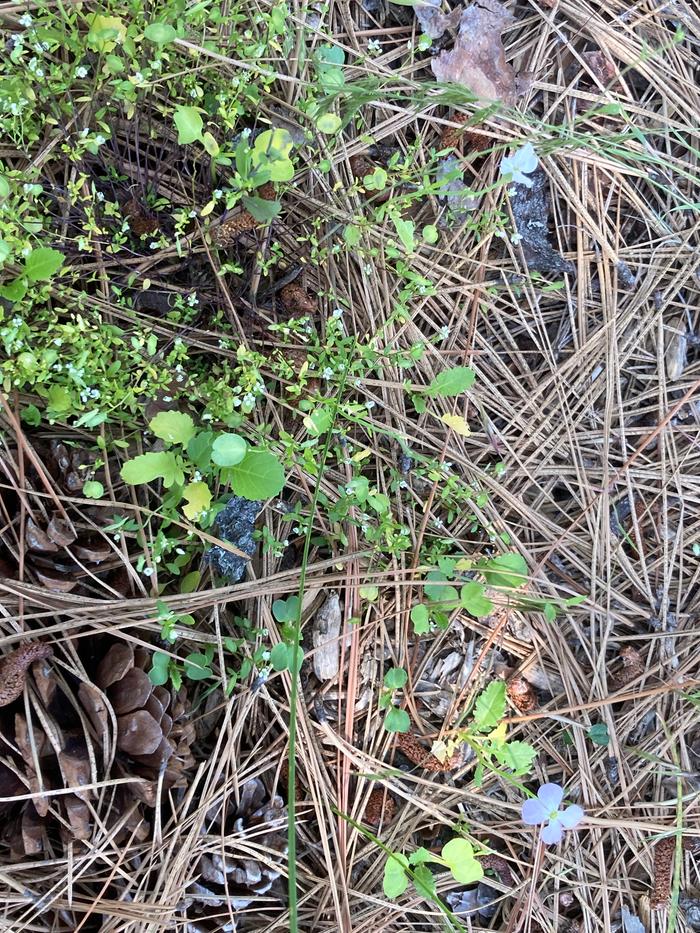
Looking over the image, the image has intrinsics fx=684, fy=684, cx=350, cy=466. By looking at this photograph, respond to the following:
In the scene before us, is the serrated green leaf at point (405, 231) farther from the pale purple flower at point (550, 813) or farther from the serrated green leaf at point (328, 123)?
A: the pale purple flower at point (550, 813)

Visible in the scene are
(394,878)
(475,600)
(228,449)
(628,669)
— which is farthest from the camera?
(628,669)

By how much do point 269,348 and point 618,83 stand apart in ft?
4.51

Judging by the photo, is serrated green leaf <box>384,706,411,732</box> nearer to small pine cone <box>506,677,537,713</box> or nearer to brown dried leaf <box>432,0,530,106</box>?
small pine cone <box>506,677,537,713</box>

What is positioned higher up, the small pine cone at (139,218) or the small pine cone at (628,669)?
the small pine cone at (139,218)

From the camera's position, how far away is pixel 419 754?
6.05 ft

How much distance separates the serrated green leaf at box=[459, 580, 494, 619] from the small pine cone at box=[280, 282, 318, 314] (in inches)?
33.1

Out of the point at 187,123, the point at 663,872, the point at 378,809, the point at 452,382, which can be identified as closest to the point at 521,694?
the point at 378,809

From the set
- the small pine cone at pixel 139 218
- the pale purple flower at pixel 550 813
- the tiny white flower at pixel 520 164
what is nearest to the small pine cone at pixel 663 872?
the pale purple flower at pixel 550 813

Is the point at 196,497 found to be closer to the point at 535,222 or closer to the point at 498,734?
the point at 498,734

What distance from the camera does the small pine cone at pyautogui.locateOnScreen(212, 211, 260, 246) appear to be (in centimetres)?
172

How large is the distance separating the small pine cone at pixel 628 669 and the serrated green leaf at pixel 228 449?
1330 millimetres

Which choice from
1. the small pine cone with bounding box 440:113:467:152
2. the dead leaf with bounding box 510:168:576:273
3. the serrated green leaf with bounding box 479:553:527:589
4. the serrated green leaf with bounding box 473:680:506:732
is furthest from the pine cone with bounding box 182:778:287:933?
the small pine cone with bounding box 440:113:467:152

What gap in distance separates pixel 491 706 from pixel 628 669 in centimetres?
49

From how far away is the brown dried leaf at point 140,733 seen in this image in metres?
1.53
